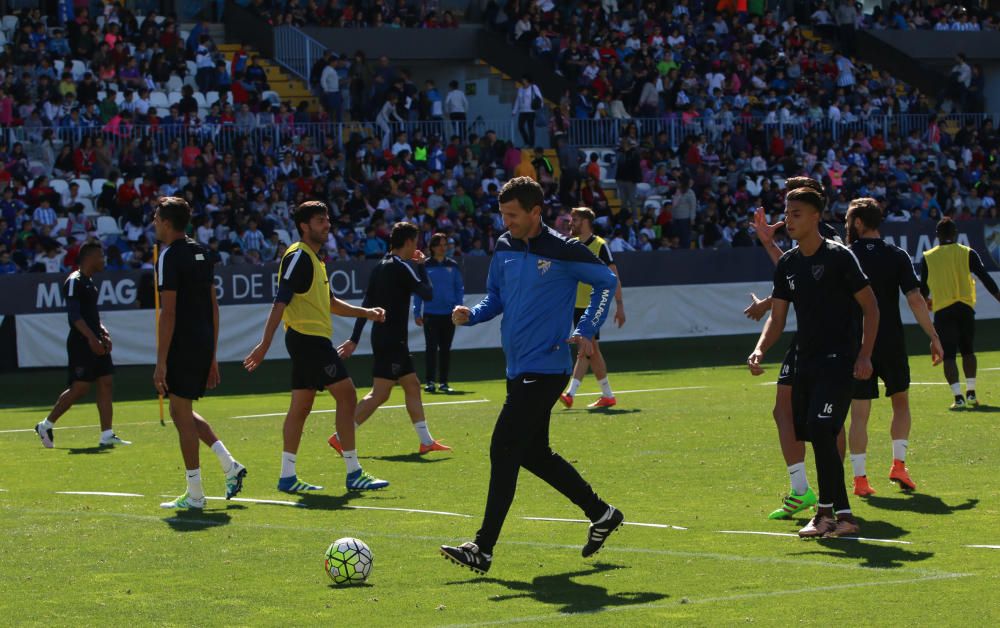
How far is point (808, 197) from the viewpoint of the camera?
32.9 feet

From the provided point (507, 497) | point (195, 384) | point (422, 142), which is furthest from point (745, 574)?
point (422, 142)

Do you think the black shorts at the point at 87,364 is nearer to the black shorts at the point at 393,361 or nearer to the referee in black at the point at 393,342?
the referee in black at the point at 393,342

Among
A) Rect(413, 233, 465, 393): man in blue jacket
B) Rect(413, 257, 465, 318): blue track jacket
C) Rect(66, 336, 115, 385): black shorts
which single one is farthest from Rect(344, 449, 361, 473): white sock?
Rect(413, 257, 465, 318): blue track jacket

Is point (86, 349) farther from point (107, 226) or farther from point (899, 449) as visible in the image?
point (107, 226)

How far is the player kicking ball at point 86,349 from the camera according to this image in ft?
54.2

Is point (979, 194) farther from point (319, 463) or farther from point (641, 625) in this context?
point (641, 625)

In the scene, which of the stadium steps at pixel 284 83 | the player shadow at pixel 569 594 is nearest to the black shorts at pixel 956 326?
the player shadow at pixel 569 594

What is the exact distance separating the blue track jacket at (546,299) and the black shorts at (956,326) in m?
10.4

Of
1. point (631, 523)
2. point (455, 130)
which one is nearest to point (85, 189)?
point (455, 130)

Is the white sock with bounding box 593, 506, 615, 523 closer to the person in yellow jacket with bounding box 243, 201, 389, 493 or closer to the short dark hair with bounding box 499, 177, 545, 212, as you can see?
the short dark hair with bounding box 499, 177, 545, 212

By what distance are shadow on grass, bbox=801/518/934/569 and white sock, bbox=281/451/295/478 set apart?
449 centimetres

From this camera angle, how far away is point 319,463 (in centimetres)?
1471

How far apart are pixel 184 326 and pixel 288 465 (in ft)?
5.02

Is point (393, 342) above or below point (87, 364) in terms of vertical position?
above
